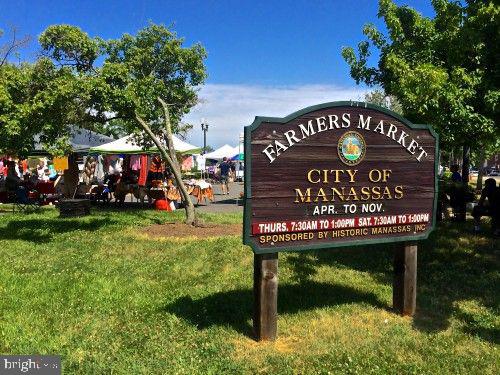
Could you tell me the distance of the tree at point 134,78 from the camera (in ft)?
35.0

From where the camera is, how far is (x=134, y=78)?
1219 centimetres

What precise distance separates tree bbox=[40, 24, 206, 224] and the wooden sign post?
6.73 metres

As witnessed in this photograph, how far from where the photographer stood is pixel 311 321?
18.3 feet

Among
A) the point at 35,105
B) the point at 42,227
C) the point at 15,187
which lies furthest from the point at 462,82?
the point at 15,187

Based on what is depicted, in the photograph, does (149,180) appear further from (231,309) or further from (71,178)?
(231,309)

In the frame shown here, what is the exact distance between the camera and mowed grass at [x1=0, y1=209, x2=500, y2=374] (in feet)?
15.1

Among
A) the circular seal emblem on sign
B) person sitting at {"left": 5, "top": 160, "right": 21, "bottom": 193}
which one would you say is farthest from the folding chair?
the circular seal emblem on sign

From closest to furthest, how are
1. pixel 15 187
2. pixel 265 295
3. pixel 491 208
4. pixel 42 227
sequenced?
pixel 265 295 < pixel 491 208 < pixel 42 227 < pixel 15 187

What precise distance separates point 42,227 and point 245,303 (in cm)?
767

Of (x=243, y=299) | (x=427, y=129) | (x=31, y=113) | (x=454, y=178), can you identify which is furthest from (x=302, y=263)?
(x=454, y=178)

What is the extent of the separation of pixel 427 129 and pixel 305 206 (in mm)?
2018

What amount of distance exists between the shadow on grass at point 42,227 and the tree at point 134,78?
2542 mm

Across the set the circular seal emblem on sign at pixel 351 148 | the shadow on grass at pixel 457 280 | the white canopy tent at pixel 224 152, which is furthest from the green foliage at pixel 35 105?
the white canopy tent at pixel 224 152

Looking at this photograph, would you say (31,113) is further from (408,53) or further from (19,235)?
(408,53)
